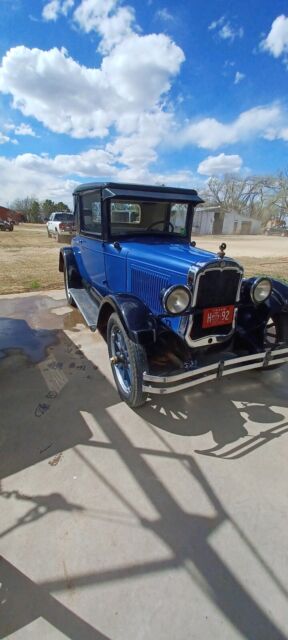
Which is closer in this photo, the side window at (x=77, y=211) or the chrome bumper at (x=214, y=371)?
the chrome bumper at (x=214, y=371)

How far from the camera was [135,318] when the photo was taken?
106 inches

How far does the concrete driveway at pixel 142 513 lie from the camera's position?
1432 millimetres

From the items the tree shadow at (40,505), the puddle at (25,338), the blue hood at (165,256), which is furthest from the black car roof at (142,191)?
the tree shadow at (40,505)

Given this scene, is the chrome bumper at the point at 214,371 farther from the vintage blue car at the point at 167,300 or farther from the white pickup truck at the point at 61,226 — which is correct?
the white pickup truck at the point at 61,226

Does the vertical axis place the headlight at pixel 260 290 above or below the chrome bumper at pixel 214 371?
above

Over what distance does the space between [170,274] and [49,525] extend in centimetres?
204

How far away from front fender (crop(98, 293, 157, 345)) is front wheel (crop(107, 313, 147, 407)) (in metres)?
0.07

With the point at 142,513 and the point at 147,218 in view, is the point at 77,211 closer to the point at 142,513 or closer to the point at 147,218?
the point at 147,218

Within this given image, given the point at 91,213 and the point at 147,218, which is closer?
the point at 147,218

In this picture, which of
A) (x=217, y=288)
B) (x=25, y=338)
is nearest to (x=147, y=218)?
(x=217, y=288)

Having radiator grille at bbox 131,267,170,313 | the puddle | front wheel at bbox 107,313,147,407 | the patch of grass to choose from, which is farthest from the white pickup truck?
front wheel at bbox 107,313,147,407

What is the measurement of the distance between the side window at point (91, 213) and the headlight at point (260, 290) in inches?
80.0

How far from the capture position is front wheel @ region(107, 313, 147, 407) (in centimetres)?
255

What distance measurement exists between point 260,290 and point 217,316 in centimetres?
56
